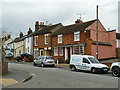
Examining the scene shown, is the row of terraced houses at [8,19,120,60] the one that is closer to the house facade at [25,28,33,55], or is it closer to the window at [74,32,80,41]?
the window at [74,32,80,41]

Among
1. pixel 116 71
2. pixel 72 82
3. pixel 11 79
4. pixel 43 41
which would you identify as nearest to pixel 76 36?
pixel 43 41

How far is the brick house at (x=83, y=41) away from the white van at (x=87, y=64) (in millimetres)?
6986

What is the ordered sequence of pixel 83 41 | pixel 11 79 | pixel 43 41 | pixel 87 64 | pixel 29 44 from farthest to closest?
pixel 29 44 → pixel 43 41 → pixel 83 41 → pixel 87 64 → pixel 11 79

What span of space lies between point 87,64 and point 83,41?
968 cm

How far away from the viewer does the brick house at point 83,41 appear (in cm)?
2486

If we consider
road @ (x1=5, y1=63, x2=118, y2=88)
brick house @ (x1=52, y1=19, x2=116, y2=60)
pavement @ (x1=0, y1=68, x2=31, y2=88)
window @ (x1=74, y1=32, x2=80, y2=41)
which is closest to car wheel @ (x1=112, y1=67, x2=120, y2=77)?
road @ (x1=5, y1=63, x2=118, y2=88)

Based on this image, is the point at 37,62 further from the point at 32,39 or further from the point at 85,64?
the point at 32,39

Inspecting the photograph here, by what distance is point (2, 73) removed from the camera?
14.1 metres

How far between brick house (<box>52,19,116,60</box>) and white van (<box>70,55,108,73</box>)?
6986 mm

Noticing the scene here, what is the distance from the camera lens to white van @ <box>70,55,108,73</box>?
15178mm

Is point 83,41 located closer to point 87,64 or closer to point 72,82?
point 87,64

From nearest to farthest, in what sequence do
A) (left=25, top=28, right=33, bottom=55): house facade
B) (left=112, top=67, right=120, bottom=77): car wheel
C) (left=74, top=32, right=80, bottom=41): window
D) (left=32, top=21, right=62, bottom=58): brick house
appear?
(left=112, top=67, right=120, bottom=77): car wheel, (left=74, top=32, right=80, bottom=41): window, (left=32, top=21, right=62, bottom=58): brick house, (left=25, top=28, right=33, bottom=55): house facade

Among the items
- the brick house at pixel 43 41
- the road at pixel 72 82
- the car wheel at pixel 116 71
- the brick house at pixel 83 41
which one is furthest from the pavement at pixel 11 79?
the brick house at pixel 43 41

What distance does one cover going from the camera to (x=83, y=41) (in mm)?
25438
